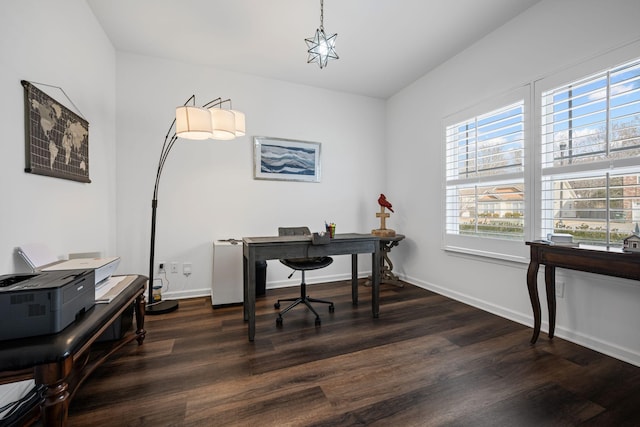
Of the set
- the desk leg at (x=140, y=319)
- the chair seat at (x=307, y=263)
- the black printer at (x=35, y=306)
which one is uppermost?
the black printer at (x=35, y=306)

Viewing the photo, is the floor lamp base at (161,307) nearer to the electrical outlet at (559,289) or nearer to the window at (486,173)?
the window at (486,173)

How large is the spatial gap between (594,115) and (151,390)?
3.65 metres

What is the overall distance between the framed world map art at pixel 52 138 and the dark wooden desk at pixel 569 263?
3600mm

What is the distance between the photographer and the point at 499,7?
241cm

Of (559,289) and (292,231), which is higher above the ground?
(292,231)

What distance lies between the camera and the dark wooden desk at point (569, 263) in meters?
1.64

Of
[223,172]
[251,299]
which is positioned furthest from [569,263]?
[223,172]

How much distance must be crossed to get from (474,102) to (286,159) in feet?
7.88

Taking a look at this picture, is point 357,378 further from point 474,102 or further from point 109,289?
Answer: point 474,102

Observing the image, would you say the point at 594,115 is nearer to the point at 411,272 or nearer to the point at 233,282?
the point at 411,272

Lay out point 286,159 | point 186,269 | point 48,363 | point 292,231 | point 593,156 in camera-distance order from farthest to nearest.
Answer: point 286,159 < point 186,269 < point 292,231 < point 593,156 < point 48,363

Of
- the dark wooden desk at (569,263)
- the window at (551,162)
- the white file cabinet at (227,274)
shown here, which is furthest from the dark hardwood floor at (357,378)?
the window at (551,162)

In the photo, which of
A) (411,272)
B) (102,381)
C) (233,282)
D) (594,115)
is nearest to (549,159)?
(594,115)

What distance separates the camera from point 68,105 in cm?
215
